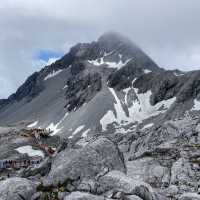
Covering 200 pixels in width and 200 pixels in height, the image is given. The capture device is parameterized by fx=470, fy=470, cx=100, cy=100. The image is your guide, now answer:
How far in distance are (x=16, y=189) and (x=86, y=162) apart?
310 inches

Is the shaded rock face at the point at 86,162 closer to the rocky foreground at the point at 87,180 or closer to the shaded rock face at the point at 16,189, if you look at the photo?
the rocky foreground at the point at 87,180

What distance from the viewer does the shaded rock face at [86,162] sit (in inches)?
1478

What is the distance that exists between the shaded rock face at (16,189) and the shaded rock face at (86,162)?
197cm

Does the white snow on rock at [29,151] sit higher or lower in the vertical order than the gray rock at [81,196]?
higher

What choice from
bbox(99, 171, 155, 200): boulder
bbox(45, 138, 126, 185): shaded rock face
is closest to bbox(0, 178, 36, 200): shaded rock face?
bbox(45, 138, 126, 185): shaded rock face

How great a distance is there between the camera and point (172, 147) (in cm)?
12119

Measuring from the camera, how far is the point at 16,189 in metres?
33.1

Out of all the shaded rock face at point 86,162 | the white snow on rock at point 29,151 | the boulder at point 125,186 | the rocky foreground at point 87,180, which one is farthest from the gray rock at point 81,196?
the white snow on rock at point 29,151

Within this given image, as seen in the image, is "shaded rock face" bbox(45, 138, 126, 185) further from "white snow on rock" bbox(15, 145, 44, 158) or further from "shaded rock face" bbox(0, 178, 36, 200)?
"white snow on rock" bbox(15, 145, 44, 158)

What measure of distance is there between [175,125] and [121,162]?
421ft

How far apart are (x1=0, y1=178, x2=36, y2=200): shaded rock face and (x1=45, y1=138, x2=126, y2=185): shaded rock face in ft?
6.46

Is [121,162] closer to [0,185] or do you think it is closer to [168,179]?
[0,185]

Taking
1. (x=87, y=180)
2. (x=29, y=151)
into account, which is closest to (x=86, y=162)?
(x=87, y=180)

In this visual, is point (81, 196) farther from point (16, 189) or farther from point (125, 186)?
point (16, 189)
